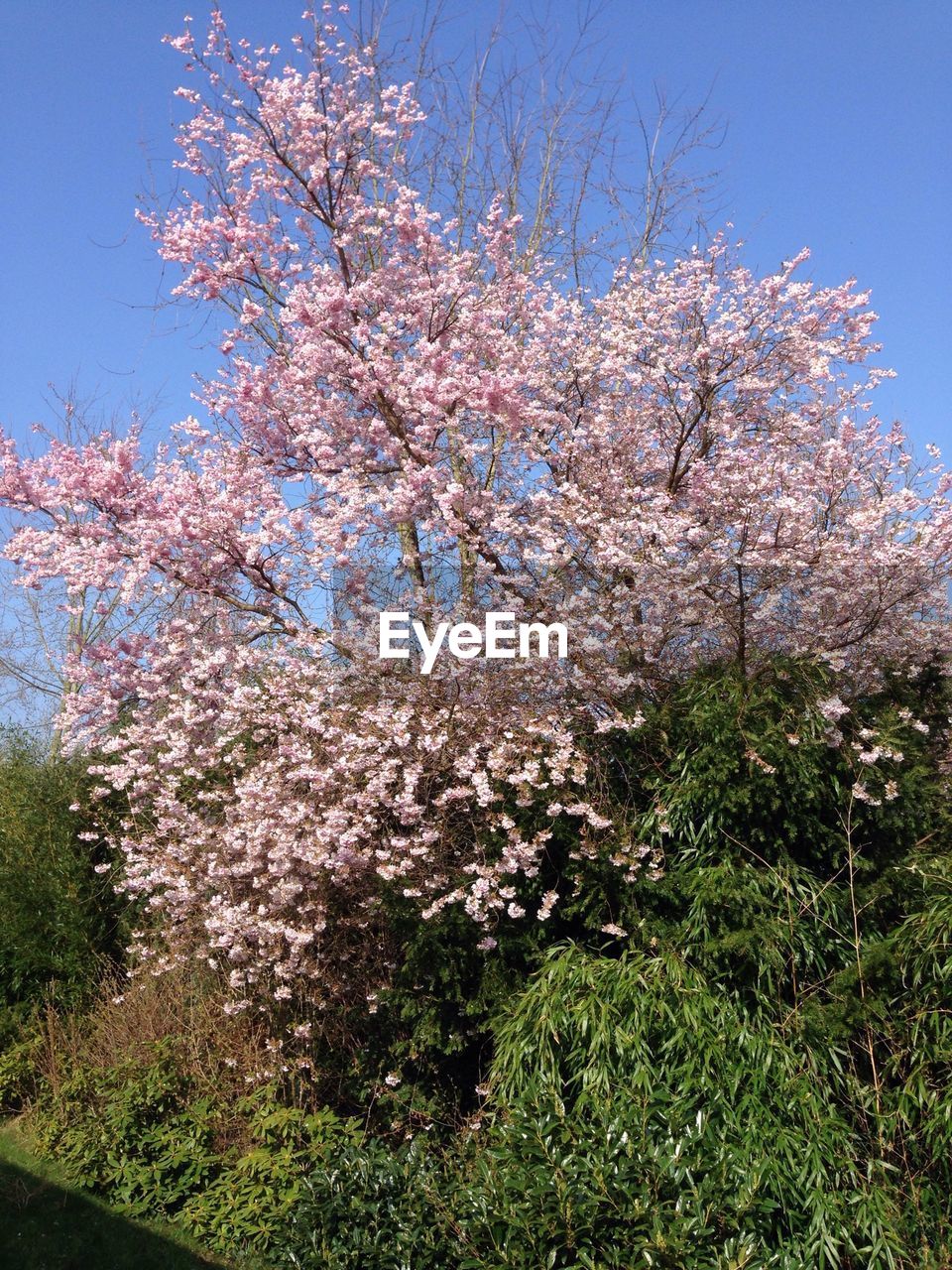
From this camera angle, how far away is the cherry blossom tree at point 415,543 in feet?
16.7

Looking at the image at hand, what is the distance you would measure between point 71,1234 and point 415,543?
3.98 meters

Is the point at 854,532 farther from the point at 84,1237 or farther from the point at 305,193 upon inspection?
the point at 84,1237

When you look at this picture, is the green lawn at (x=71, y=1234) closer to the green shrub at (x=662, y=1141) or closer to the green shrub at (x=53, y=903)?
the green shrub at (x=662, y=1141)

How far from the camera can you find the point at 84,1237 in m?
4.71

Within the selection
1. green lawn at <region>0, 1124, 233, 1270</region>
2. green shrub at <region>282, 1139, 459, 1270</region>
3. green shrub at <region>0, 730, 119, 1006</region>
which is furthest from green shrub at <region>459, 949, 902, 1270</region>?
green shrub at <region>0, 730, 119, 1006</region>

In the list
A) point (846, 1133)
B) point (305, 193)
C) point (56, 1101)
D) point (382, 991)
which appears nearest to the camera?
point (846, 1133)

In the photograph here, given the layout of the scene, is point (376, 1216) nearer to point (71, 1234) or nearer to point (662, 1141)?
point (662, 1141)

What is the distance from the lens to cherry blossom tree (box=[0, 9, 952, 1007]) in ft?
16.7

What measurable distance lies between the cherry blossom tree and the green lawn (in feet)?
3.73

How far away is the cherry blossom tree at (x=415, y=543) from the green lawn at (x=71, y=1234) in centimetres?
114

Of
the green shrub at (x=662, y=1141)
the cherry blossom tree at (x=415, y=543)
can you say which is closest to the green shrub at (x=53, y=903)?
the cherry blossom tree at (x=415, y=543)

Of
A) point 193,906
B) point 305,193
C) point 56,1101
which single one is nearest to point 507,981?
point 193,906

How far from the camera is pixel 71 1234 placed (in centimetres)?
473

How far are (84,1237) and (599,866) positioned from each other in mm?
2746
